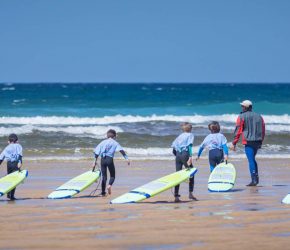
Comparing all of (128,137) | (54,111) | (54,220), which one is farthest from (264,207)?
(54,111)

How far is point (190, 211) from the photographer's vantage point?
1065cm

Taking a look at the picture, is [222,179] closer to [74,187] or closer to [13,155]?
[74,187]

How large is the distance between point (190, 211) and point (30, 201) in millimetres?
2691

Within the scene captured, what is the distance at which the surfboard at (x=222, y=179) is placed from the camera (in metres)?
13.1

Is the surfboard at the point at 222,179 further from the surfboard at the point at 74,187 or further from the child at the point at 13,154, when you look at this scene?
the child at the point at 13,154

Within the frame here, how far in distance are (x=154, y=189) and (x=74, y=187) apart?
1.61m

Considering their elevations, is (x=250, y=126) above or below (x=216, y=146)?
above

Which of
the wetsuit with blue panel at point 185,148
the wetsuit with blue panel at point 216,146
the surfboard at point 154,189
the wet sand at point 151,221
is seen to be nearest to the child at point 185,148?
the wetsuit with blue panel at point 185,148

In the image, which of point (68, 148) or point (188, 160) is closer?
point (188, 160)

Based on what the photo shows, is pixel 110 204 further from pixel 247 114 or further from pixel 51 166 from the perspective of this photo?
pixel 51 166

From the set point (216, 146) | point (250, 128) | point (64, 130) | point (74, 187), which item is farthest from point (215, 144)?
point (64, 130)

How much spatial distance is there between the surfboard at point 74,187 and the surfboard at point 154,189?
1.14 meters

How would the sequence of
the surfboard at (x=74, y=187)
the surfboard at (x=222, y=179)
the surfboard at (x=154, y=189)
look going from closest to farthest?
1. the surfboard at (x=154, y=189)
2. the surfboard at (x=74, y=187)
3. the surfboard at (x=222, y=179)

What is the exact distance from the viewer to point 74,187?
1282cm
